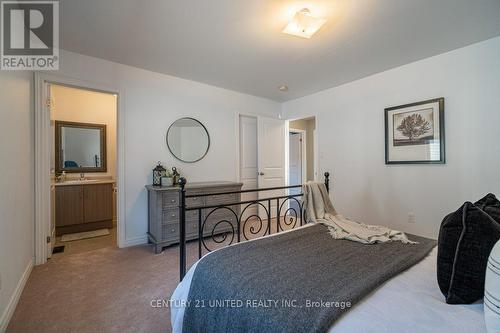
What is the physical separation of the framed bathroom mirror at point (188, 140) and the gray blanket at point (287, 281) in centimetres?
241

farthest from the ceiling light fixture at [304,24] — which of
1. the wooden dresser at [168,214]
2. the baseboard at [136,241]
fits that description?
the baseboard at [136,241]

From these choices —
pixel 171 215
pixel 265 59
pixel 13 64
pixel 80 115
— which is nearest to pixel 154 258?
pixel 171 215

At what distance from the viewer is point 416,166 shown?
296 centimetres

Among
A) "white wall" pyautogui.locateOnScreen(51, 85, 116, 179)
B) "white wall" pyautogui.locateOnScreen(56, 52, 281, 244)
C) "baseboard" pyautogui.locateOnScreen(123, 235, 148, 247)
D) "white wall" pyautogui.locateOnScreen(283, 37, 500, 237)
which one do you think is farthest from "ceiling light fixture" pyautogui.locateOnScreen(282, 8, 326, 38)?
"white wall" pyautogui.locateOnScreen(51, 85, 116, 179)

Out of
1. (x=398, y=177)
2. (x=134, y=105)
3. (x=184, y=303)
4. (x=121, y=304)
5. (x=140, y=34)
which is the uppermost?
(x=140, y=34)

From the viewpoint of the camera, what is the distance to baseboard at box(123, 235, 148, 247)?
3.02 m

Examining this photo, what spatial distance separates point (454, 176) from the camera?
2.66 meters

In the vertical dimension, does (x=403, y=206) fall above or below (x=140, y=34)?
below

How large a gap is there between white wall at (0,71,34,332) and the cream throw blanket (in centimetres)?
226

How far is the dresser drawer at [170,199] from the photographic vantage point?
113 inches

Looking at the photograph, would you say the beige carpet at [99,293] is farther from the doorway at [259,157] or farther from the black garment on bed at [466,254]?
the doorway at [259,157]

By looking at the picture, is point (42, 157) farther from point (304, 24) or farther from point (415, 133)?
point (415, 133)

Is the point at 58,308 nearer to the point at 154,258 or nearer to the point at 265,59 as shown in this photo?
the point at 154,258

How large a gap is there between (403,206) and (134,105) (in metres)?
3.84
